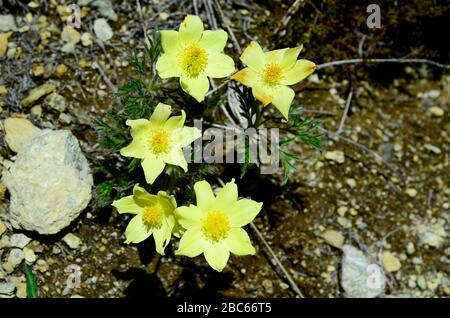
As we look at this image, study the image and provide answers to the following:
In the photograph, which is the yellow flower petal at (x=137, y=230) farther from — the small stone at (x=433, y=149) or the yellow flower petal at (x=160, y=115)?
A: the small stone at (x=433, y=149)

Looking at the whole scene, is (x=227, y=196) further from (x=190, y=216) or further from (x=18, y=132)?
(x=18, y=132)

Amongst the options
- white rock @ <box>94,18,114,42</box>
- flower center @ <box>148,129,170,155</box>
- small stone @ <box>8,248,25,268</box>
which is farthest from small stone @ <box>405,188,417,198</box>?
small stone @ <box>8,248,25,268</box>

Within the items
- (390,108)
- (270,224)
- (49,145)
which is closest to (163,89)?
(49,145)

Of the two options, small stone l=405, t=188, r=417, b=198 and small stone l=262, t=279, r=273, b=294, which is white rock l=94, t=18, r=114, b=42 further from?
small stone l=405, t=188, r=417, b=198

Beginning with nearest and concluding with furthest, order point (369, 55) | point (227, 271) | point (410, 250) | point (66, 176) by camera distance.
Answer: point (66, 176)
point (227, 271)
point (410, 250)
point (369, 55)

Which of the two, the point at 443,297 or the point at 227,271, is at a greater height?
the point at 227,271

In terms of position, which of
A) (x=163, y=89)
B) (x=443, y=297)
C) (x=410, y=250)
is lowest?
(x=443, y=297)

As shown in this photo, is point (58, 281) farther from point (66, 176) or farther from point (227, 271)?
point (227, 271)
